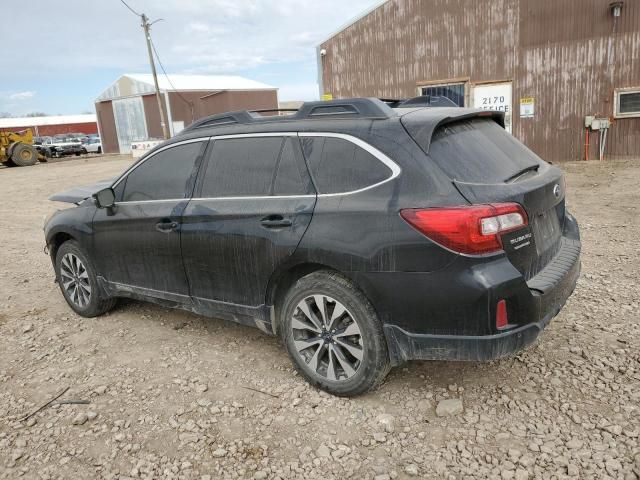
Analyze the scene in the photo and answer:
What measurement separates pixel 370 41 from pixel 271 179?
1477 cm

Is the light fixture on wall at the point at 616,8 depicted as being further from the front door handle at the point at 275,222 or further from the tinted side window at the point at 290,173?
the front door handle at the point at 275,222

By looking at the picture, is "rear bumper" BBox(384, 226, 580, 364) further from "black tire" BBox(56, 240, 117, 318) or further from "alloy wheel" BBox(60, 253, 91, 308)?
"alloy wheel" BBox(60, 253, 91, 308)

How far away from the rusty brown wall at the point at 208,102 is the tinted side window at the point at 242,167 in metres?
33.2

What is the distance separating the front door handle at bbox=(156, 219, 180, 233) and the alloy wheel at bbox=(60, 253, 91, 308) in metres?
1.23

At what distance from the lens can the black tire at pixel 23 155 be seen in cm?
2753

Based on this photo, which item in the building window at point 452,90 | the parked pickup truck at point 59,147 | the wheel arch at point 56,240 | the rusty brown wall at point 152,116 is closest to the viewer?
the wheel arch at point 56,240

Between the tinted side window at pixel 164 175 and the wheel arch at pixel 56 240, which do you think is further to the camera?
the wheel arch at pixel 56 240

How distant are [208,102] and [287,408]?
1441 inches

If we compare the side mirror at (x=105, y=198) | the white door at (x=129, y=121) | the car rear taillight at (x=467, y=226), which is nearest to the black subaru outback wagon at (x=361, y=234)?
the car rear taillight at (x=467, y=226)

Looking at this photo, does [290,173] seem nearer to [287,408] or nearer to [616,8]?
[287,408]

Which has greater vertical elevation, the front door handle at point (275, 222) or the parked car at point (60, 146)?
the parked car at point (60, 146)

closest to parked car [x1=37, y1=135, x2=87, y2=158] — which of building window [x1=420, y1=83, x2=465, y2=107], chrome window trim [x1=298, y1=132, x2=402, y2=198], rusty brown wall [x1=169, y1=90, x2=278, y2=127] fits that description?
rusty brown wall [x1=169, y1=90, x2=278, y2=127]

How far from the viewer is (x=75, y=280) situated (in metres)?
4.76

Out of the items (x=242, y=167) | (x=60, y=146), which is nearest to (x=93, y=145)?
(x=60, y=146)
